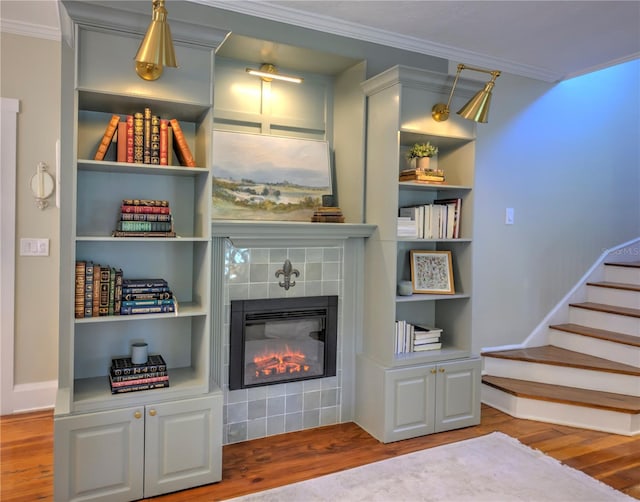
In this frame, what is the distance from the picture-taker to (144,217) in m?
2.38

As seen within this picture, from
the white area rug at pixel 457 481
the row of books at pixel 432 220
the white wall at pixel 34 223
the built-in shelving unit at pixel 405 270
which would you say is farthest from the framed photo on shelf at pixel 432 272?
the white wall at pixel 34 223

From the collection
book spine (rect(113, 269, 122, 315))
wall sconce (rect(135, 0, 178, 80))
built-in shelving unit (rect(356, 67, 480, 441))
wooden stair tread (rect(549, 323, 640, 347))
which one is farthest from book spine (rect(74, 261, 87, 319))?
wooden stair tread (rect(549, 323, 640, 347))

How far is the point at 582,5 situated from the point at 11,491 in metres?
3.98

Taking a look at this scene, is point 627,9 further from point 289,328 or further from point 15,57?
point 15,57

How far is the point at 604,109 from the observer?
14.4 feet

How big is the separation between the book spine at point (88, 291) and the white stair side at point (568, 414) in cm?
281

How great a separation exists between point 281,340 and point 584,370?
7.38 ft

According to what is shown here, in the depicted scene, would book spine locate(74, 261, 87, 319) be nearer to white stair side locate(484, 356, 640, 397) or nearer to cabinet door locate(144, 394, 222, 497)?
cabinet door locate(144, 394, 222, 497)

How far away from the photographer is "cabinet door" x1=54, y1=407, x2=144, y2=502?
2.14m

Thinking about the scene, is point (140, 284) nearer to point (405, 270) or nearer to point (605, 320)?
point (405, 270)

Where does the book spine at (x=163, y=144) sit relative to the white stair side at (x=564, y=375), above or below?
above

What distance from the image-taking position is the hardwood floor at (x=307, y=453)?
242 cm

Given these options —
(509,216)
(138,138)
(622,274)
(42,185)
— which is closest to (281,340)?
(138,138)

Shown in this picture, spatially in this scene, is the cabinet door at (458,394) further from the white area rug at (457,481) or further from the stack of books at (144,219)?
the stack of books at (144,219)
